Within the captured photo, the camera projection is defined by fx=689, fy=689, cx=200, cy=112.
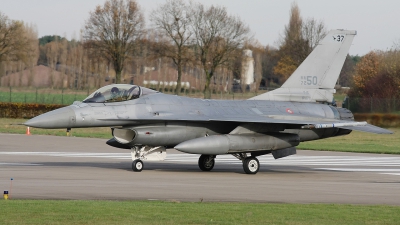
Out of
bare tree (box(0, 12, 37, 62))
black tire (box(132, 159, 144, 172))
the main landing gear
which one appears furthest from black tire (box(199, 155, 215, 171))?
bare tree (box(0, 12, 37, 62))

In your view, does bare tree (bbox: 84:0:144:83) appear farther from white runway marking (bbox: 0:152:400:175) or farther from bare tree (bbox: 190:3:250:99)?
white runway marking (bbox: 0:152:400:175)

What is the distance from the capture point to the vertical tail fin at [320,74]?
21.0m

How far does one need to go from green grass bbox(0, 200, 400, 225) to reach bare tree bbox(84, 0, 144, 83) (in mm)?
44854

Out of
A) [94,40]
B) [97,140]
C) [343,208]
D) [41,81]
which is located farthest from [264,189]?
[41,81]

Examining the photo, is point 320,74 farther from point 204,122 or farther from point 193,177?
point 193,177

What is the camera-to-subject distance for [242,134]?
1878cm

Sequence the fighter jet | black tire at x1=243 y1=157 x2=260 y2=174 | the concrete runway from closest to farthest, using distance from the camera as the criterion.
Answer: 1. the concrete runway
2. the fighter jet
3. black tire at x1=243 y1=157 x2=260 y2=174

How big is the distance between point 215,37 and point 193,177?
45.2 meters

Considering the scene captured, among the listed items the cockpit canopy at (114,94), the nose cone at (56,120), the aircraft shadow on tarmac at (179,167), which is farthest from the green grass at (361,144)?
the nose cone at (56,120)

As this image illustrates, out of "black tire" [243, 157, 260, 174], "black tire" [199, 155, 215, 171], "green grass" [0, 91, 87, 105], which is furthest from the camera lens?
"green grass" [0, 91, 87, 105]

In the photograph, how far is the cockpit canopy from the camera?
59.2 ft

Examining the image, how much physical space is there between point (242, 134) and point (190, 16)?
44242mm

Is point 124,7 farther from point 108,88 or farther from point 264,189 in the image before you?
point 264,189

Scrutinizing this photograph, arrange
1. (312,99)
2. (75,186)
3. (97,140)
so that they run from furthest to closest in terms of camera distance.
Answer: (97,140) < (312,99) < (75,186)
